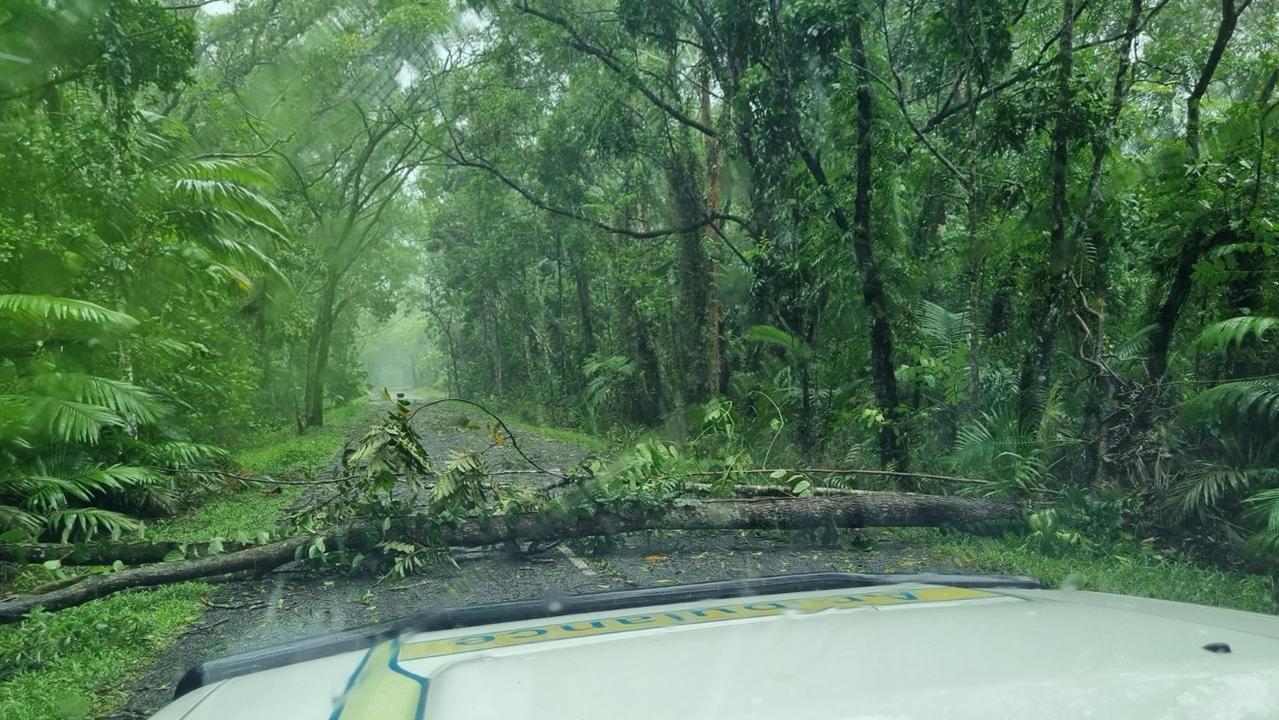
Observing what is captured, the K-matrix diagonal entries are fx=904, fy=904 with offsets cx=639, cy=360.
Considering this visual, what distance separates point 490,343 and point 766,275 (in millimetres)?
18377

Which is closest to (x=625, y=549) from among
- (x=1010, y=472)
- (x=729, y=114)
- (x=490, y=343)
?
(x=1010, y=472)

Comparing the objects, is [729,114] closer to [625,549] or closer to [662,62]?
[662,62]

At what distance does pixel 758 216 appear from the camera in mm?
13578

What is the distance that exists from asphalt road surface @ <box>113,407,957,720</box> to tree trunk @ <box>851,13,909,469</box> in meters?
2.81

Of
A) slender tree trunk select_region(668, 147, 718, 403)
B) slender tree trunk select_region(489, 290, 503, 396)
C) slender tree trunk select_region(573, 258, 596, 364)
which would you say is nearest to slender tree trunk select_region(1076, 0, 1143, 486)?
slender tree trunk select_region(668, 147, 718, 403)

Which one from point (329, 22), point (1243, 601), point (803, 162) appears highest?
point (329, 22)

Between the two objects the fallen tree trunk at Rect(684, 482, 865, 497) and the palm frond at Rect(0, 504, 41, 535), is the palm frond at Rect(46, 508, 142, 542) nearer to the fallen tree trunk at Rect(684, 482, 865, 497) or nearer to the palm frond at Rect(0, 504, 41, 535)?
the palm frond at Rect(0, 504, 41, 535)

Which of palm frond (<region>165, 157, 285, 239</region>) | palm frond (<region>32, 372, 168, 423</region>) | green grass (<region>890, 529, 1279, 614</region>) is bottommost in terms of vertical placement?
green grass (<region>890, 529, 1279, 614</region>)

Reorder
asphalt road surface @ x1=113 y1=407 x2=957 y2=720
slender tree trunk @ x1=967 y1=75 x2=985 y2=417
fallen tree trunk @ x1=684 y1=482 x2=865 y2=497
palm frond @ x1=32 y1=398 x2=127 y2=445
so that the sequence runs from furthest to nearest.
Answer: slender tree trunk @ x1=967 y1=75 x2=985 y2=417, fallen tree trunk @ x1=684 y1=482 x2=865 y2=497, palm frond @ x1=32 y1=398 x2=127 y2=445, asphalt road surface @ x1=113 y1=407 x2=957 y2=720

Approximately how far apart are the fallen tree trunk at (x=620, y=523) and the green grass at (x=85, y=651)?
21 centimetres

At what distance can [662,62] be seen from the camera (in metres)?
15.0

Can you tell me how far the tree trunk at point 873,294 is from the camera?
33.3 ft

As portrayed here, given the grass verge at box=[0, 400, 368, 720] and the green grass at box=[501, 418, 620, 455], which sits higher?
the green grass at box=[501, 418, 620, 455]

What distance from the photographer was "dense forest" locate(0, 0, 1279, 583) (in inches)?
299
